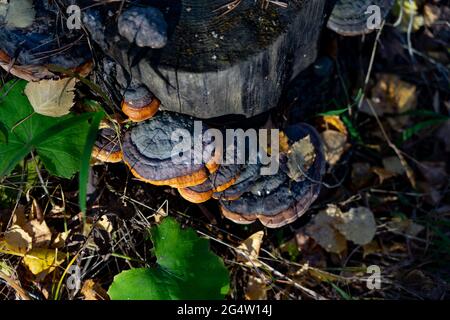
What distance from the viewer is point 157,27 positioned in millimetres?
2982

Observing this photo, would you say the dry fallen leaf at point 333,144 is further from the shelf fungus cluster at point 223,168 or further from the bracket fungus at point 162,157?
the bracket fungus at point 162,157

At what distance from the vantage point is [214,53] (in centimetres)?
307

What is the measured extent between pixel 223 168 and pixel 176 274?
729 mm

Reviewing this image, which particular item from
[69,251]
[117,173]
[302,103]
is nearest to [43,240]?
[69,251]

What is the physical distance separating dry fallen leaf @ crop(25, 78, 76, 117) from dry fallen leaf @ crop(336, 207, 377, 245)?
2.34m

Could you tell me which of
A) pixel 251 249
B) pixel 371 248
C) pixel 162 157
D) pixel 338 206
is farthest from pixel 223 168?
pixel 371 248

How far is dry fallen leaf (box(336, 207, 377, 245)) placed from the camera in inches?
162

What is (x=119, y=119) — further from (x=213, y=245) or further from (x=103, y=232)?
(x=213, y=245)

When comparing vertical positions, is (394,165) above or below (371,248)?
above

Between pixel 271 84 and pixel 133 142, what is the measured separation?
101 cm

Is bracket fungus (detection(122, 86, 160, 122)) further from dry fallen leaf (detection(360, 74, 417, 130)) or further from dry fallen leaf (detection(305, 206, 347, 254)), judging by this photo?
dry fallen leaf (detection(360, 74, 417, 130))

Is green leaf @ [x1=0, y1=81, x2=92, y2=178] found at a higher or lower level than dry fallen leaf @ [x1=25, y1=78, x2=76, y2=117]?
lower

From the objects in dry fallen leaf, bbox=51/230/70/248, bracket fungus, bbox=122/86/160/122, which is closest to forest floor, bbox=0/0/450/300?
dry fallen leaf, bbox=51/230/70/248

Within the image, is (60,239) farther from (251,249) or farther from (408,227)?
(408,227)
